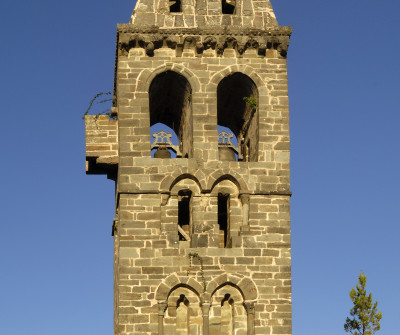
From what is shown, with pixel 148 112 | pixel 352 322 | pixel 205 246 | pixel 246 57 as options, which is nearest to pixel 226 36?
pixel 246 57

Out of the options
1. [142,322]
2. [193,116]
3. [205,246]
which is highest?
[193,116]

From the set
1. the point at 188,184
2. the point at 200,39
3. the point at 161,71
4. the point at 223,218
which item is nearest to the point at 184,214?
the point at 223,218

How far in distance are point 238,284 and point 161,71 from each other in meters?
6.25

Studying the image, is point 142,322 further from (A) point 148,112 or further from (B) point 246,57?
(B) point 246,57

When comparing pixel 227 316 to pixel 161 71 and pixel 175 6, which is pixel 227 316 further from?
pixel 175 6

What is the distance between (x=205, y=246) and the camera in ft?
105

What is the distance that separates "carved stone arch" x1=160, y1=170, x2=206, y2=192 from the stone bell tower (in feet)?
0.09

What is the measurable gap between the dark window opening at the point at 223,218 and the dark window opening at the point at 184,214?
88 centimetres

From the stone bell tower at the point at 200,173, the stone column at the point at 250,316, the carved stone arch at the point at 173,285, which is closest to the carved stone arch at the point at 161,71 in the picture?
the stone bell tower at the point at 200,173

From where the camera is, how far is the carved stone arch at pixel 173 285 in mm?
31281

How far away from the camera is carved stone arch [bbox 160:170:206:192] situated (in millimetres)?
32156

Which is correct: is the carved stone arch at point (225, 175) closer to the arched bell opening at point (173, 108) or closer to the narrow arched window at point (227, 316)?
the arched bell opening at point (173, 108)

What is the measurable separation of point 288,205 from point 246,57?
434cm

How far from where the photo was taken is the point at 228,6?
3488 centimetres
